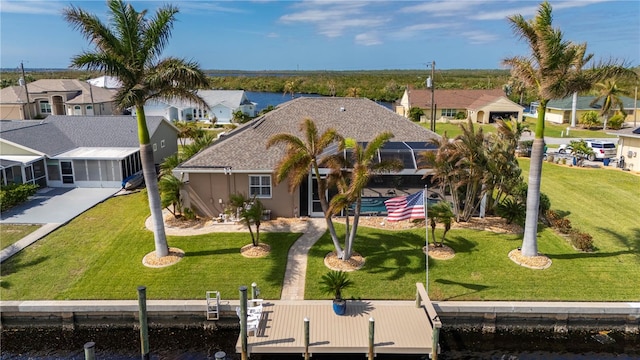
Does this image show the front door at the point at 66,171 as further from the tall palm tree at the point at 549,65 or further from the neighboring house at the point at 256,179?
the tall palm tree at the point at 549,65

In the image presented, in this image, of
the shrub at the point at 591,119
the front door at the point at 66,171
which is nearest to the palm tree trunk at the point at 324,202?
the front door at the point at 66,171

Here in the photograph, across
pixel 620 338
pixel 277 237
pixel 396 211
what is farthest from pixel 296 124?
pixel 620 338

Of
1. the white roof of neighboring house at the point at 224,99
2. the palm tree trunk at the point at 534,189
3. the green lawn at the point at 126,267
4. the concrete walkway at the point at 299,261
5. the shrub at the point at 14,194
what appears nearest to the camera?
the green lawn at the point at 126,267

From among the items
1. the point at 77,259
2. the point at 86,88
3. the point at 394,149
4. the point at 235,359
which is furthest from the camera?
the point at 86,88

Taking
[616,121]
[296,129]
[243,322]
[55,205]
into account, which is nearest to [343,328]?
[243,322]

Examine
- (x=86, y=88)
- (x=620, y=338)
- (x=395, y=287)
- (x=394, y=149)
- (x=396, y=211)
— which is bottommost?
(x=620, y=338)

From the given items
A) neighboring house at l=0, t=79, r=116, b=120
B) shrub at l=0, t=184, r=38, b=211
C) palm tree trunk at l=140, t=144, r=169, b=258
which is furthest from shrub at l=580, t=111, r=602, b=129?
shrub at l=0, t=184, r=38, b=211

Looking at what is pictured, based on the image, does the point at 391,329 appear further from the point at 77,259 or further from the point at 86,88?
the point at 86,88
